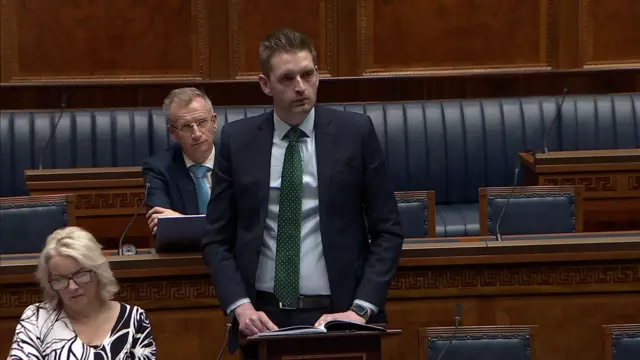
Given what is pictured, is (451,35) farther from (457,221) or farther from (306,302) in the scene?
(306,302)

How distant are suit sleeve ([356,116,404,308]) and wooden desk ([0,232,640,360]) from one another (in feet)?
1.88

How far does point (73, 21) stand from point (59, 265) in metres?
2.79

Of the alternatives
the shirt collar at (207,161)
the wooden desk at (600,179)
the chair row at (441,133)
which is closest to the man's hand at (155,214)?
the shirt collar at (207,161)

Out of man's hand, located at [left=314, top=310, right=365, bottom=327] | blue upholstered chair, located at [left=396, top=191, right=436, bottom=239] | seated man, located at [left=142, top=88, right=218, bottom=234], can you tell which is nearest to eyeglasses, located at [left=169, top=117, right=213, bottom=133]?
seated man, located at [left=142, top=88, right=218, bottom=234]

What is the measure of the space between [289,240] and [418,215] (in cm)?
117

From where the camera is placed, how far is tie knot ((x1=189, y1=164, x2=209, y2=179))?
3207 mm

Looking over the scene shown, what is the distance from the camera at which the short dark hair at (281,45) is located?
2.14 meters

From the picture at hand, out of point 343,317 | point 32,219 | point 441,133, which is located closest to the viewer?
point 343,317

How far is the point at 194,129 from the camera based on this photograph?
3.19m

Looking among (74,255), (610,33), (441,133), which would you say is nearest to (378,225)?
(74,255)

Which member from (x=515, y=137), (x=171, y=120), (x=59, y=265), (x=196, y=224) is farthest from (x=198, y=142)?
(x=515, y=137)

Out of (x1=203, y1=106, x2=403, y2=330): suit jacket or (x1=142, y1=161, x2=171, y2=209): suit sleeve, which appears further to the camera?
(x1=142, y1=161, x2=171, y2=209): suit sleeve

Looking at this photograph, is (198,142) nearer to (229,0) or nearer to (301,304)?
(301,304)

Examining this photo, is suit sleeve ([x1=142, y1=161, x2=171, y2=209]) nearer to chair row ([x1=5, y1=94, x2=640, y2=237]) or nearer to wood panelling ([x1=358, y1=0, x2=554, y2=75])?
chair row ([x1=5, y1=94, x2=640, y2=237])
